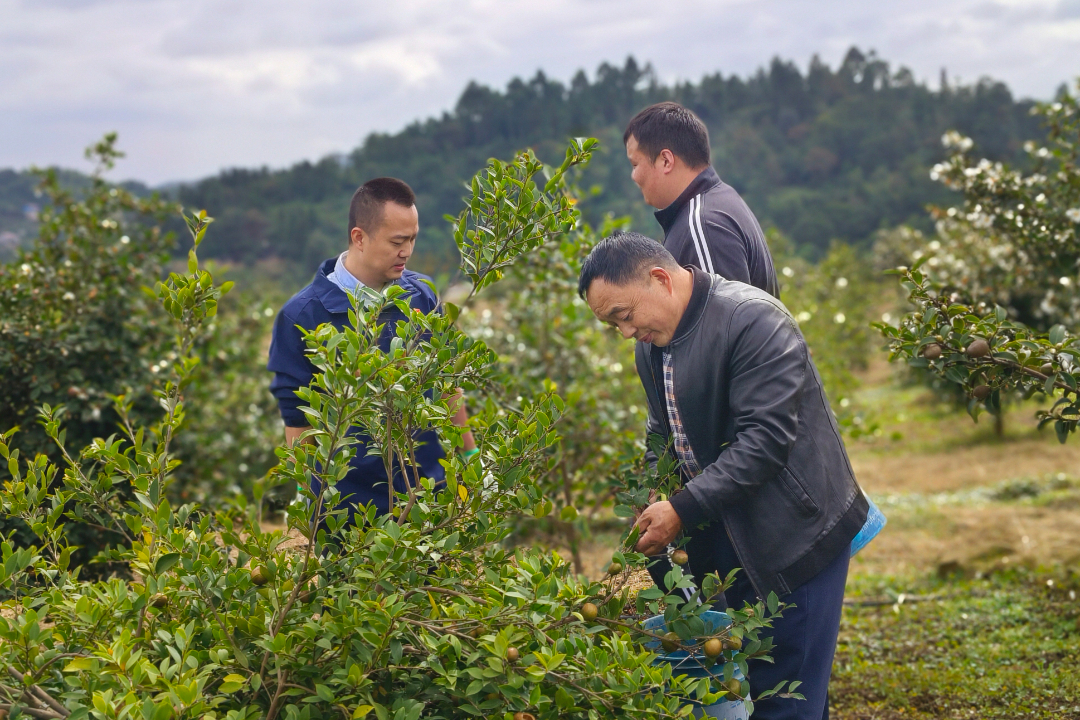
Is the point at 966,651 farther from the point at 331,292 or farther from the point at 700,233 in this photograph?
the point at 331,292

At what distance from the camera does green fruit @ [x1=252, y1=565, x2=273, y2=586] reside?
1.89 metres

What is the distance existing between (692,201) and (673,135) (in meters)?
0.25

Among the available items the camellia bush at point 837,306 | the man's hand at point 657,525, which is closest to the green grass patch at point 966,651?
the man's hand at point 657,525

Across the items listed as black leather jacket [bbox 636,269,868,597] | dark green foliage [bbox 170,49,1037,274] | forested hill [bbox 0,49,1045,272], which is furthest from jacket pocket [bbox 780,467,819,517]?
forested hill [bbox 0,49,1045,272]

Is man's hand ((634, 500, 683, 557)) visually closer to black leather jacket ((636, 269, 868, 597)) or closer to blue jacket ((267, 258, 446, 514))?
black leather jacket ((636, 269, 868, 597))

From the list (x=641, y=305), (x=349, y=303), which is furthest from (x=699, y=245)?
(x=349, y=303)

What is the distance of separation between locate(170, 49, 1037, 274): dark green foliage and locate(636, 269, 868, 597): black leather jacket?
3573 cm

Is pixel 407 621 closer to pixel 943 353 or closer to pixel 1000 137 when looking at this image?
pixel 943 353

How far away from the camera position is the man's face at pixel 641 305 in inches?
89.9

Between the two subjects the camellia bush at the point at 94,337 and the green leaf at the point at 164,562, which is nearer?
the green leaf at the point at 164,562

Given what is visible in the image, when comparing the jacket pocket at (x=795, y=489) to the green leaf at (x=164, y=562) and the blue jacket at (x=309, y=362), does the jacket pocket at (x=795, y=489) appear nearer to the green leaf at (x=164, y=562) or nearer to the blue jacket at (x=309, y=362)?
the blue jacket at (x=309, y=362)

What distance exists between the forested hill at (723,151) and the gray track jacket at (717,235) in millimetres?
37941

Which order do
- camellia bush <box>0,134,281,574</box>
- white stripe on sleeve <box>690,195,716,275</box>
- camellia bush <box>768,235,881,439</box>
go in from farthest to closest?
1. camellia bush <box>768,235,881,439</box>
2. camellia bush <box>0,134,281,574</box>
3. white stripe on sleeve <box>690,195,716,275</box>

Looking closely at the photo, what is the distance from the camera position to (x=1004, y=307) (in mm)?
4926
